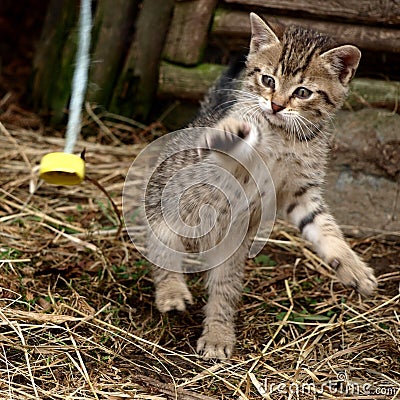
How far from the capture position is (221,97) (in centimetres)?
387

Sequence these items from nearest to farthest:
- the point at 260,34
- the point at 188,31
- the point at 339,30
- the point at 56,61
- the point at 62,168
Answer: the point at 62,168 < the point at 260,34 < the point at 339,30 < the point at 188,31 < the point at 56,61

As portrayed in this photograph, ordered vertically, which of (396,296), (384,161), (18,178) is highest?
(384,161)

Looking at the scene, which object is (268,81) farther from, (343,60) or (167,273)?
(167,273)

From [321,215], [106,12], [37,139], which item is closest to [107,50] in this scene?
[106,12]

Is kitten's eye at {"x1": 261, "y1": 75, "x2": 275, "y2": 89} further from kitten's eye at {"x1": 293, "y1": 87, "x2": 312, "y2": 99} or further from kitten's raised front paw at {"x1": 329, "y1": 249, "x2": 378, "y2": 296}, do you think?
kitten's raised front paw at {"x1": 329, "y1": 249, "x2": 378, "y2": 296}

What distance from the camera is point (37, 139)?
4.94m

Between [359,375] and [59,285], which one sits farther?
[59,285]

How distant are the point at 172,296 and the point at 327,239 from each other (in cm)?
71

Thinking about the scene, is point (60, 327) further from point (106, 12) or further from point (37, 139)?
point (106, 12)

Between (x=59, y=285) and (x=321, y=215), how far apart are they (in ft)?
4.05

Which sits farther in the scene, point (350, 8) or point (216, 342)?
point (350, 8)

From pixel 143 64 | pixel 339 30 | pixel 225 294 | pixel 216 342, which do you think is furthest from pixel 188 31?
pixel 216 342

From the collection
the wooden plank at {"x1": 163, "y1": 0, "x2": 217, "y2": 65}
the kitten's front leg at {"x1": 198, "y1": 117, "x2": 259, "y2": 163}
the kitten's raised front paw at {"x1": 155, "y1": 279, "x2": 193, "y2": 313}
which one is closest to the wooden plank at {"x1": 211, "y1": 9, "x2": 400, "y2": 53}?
the wooden plank at {"x1": 163, "y1": 0, "x2": 217, "y2": 65}

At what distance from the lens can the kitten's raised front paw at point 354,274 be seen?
2.80m
